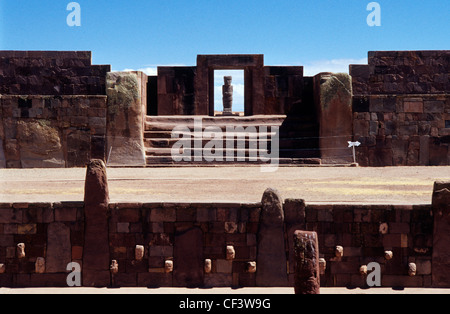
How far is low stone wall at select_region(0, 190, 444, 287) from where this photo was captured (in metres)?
7.86

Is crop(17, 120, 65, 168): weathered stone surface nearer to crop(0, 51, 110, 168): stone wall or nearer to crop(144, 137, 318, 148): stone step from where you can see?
crop(0, 51, 110, 168): stone wall

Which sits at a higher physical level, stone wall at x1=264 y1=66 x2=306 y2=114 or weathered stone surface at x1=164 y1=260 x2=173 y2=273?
stone wall at x1=264 y1=66 x2=306 y2=114

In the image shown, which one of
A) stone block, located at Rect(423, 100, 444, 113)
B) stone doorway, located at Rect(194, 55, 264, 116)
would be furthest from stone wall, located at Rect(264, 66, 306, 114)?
stone block, located at Rect(423, 100, 444, 113)

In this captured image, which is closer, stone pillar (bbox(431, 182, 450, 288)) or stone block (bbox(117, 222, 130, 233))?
stone pillar (bbox(431, 182, 450, 288))

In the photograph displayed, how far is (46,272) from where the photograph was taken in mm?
7961

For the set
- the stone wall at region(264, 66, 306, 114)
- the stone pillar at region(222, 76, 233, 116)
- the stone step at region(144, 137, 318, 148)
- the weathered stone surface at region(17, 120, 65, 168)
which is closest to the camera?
the weathered stone surface at region(17, 120, 65, 168)

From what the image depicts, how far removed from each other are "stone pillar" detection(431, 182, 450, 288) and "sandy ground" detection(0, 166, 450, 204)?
1.86 ft

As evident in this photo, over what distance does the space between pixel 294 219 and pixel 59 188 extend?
4366mm

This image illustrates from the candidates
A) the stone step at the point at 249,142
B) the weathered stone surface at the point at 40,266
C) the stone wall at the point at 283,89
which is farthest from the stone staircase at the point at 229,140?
the weathered stone surface at the point at 40,266

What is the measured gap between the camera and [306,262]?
19.6 ft

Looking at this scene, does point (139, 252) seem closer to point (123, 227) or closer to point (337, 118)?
point (123, 227)

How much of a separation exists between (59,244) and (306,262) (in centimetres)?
375
